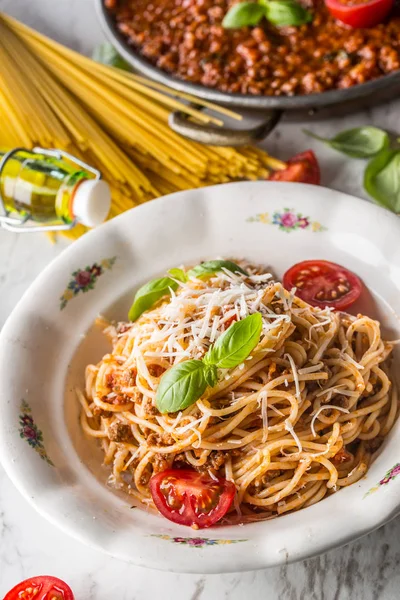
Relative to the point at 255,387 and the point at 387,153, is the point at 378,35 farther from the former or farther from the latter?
the point at 255,387

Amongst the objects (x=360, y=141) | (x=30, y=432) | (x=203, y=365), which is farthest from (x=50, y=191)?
(x=360, y=141)

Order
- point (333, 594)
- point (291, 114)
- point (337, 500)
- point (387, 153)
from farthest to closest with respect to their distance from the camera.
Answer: point (291, 114) → point (387, 153) → point (333, 594) → point (337, 500)

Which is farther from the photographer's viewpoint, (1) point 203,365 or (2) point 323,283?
(2) point 323,283

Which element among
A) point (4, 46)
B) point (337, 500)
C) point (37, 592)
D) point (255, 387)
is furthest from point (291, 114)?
point (37, 592)

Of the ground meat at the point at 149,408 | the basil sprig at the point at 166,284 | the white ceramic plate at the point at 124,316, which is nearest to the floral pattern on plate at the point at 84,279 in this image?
the white ceramic plate at the point at 124,316

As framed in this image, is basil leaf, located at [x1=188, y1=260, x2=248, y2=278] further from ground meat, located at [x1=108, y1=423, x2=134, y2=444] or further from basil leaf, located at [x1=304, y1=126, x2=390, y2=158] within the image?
basil leaf, located at [x1=304, y1=126, x2=390, y2=158]

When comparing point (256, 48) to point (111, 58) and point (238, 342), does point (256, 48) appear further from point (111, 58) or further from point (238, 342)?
point (238, 342)

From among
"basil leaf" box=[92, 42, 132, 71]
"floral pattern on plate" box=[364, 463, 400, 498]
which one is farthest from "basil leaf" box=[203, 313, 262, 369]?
"basil leaf" box=[92, 42, 132, 71]

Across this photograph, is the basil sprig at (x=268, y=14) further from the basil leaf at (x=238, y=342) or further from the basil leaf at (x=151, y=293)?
the basil leaf at (x=238, y=342)
